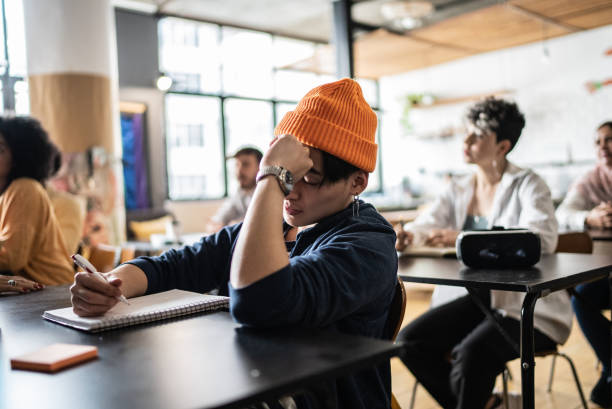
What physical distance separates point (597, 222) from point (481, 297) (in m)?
1.39

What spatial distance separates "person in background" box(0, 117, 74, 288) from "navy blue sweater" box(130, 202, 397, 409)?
106 centimetres

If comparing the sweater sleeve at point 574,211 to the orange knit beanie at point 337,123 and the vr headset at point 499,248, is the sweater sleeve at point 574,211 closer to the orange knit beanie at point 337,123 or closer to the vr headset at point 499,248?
the vr headset at point 499,248

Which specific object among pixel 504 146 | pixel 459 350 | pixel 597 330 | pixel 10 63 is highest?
pixel 10 63

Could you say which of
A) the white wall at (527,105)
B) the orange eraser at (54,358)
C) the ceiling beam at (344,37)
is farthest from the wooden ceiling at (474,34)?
the orange eraser at (54,358)

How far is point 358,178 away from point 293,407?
0.50 m

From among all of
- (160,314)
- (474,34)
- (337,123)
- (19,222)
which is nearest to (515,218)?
(337,123)

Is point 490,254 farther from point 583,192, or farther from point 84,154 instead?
point 84,154

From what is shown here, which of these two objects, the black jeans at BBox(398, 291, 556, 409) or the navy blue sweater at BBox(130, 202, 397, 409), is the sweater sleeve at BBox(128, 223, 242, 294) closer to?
the navy blue sweater at BBox(130, 202, 397, 409)

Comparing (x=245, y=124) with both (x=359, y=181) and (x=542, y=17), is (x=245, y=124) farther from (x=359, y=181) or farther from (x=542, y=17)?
(x=359, y=181)

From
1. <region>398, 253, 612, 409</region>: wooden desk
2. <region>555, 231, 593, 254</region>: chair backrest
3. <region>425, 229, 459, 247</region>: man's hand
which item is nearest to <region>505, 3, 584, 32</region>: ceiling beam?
<region>555, 231, 593, 254</region>: chair backrest

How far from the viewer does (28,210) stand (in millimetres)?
2199

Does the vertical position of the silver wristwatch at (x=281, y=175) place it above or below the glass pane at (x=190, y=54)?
below

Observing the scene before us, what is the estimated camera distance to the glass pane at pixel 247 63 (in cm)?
891

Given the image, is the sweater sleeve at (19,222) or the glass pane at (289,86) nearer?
the sweater sleeve at (19,222)
